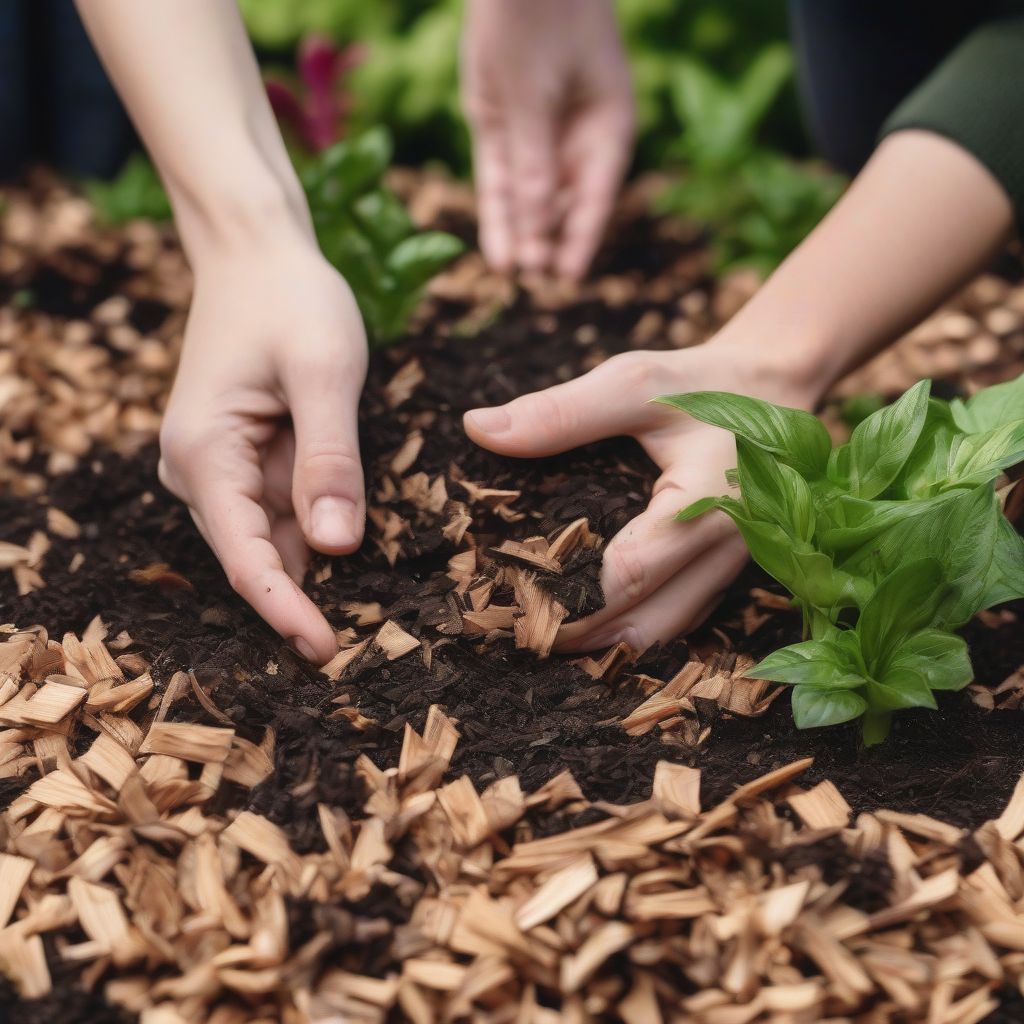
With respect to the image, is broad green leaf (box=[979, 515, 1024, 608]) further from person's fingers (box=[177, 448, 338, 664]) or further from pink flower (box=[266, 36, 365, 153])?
pink flower (box=[266, 36, 365, 153])

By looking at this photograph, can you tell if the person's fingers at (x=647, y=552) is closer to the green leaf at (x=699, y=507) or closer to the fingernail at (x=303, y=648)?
the green leaf at (x=699, y=507)

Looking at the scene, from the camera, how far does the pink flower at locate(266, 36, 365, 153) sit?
3277 mm

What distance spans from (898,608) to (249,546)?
945mm

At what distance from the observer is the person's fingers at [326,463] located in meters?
→ 1.64

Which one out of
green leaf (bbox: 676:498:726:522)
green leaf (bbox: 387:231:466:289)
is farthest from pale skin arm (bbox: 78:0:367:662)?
green leaf (bbox: 676:498:726:522)

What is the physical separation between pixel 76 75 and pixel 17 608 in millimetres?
2335

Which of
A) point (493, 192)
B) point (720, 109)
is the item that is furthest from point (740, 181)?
point (493, 192)

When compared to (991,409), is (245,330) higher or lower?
higher

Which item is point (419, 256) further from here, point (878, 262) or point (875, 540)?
point (875, 540)

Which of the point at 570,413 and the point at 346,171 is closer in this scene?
the point at 570,413

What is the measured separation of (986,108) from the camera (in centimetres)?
212

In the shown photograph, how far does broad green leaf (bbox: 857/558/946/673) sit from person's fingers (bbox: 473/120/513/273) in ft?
5.95

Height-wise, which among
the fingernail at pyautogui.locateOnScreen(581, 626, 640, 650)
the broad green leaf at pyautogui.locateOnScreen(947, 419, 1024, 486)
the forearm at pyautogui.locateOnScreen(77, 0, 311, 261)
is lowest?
the fingernail at pyautogui.locateOnScreen(581, 626, 640, 650)

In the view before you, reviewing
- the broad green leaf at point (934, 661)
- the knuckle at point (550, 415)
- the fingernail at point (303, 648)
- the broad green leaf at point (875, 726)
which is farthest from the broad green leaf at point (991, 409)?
the fingernail at point (303, 648)
